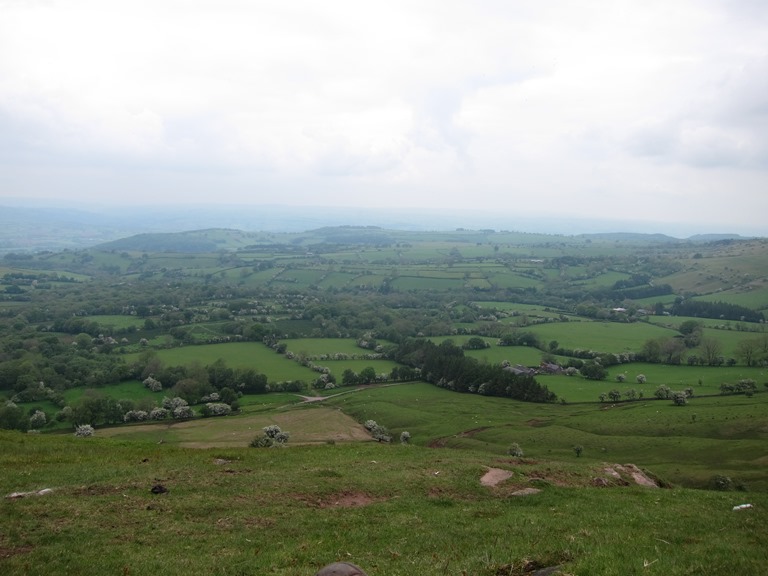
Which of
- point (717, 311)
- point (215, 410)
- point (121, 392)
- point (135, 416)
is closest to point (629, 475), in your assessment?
point (215, 410)

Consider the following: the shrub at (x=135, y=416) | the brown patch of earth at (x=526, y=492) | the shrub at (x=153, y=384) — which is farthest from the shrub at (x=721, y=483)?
the shrub at (x=153, y=384)

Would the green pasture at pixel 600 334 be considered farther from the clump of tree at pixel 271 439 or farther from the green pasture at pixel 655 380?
the clump of tree at pixel 271 439

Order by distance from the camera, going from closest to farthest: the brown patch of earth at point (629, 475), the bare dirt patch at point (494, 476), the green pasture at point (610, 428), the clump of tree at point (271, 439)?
the bare dirt patch at point (494, 476) → the brown patch of earth at point (629, 475) → the clump of tree at point (271, 439) → the green pasture at point (610, 428)

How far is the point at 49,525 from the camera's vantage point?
19406mm

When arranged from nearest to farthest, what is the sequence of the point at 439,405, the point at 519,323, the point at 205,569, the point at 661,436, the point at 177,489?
1. the point at 205,569
2. the point at 177,489
3. the point at 661,436
4. the point at 439,405
5. the point at 519,323

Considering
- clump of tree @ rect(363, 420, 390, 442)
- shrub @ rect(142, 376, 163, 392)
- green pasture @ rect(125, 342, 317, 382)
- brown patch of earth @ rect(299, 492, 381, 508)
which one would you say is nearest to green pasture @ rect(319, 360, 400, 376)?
green pasture @ rect(125, 342, 317, 382)

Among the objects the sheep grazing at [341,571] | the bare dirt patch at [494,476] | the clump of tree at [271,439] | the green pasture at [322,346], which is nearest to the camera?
the sheep grazing at [341,571]

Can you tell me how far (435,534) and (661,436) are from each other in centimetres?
5912

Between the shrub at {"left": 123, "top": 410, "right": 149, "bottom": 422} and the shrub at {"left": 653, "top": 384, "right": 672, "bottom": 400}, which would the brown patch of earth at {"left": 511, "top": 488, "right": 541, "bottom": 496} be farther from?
the shrub at {"left": 123, "top": 410, "right": 149, "bottom": 422}

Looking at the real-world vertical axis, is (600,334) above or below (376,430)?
above

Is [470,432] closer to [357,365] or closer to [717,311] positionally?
[357,365]

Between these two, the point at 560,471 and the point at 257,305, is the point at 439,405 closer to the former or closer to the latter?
the point at 560,471

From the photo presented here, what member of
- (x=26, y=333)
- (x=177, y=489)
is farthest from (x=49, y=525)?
(x=26, y=333)

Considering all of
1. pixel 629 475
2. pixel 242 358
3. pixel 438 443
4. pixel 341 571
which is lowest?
pixel 242 358
